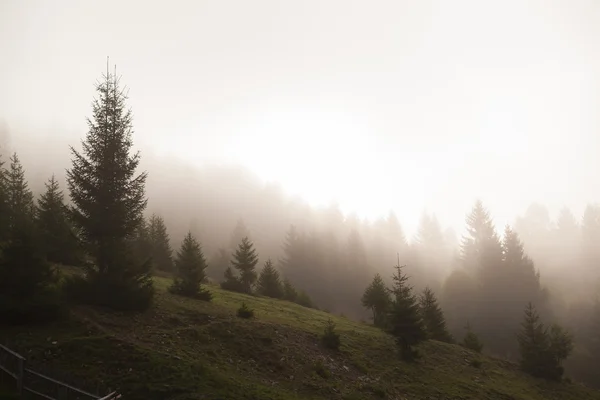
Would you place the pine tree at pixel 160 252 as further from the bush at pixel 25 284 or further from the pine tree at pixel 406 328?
the pine tree at pixel 406 328

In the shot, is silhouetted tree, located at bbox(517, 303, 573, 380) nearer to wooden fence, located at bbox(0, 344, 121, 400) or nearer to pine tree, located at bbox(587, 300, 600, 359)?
pine tree, located at bbox(587, 300, 600, 359)

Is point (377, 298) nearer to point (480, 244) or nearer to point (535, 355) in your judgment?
point (535, 355)

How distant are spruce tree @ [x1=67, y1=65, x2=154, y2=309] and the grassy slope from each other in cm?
194

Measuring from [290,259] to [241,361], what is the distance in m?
71.8

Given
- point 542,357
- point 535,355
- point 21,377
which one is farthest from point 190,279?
point 542,357

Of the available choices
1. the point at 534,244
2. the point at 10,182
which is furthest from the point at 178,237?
the point at 534,244

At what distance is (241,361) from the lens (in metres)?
23.2

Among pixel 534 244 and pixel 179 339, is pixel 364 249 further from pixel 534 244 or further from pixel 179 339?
pixel 179 339

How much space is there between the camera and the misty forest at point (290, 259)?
25.6m

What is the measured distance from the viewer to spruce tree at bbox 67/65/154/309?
82.5ft

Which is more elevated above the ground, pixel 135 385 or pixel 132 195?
pixel 132 195

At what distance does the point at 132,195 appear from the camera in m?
27.4

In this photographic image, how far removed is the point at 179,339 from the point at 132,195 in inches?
452

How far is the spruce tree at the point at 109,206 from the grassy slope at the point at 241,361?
6.36ft
